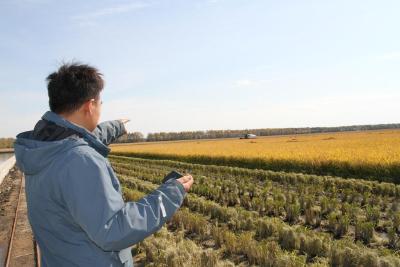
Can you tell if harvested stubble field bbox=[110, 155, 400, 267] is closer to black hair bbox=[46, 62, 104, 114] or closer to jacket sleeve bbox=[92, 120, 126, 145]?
jacket sleeve bbox=[92, 120, 126, 145]

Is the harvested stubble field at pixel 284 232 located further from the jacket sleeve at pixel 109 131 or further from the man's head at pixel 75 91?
the man's head at pixel 75 91

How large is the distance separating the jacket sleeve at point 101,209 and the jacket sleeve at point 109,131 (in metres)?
0.91

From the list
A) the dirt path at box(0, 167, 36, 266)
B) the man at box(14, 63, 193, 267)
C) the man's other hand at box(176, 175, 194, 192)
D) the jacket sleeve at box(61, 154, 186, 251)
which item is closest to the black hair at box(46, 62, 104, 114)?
the man at box(14, 63, 193, 267)

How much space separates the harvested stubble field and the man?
13.0 ft

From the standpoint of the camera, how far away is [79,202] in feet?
5.54

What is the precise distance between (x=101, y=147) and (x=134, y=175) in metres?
19.1

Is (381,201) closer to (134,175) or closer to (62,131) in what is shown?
(62,131)

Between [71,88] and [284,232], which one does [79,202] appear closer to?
[71,88]

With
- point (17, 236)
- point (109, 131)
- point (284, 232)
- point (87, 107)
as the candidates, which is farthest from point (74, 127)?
A: point (17, 236)

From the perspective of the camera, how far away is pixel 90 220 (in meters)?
1.68

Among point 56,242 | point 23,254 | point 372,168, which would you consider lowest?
point 23,254

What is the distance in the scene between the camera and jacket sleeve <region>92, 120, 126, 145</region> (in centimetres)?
269

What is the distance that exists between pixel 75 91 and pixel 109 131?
83 cm

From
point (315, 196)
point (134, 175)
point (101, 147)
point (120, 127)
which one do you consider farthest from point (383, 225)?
point (134, 175)
